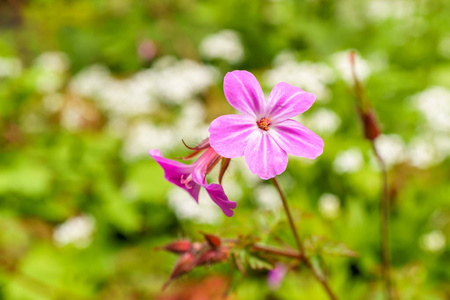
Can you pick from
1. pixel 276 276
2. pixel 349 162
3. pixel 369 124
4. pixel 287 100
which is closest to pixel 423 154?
pixel 349 162

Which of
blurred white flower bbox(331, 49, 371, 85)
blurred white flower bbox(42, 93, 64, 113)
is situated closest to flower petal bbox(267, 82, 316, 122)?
blurred white flower bbox(331, 49, 371, 85)

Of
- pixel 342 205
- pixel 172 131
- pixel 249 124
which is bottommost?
pixel 249 124

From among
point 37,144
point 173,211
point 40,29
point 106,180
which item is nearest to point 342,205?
point 173,211

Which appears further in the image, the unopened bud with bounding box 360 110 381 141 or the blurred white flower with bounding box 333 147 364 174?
the blurred white flower with bounding box 333 147 364 174

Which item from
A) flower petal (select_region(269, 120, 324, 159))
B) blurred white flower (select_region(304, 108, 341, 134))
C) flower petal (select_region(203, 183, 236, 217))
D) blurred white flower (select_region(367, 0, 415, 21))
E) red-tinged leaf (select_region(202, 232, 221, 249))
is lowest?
red-tinged leaf (select_region(202, 232, 221, 249))

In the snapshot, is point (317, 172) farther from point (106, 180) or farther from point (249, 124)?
point (249, 124)

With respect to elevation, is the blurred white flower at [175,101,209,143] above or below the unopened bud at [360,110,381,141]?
above

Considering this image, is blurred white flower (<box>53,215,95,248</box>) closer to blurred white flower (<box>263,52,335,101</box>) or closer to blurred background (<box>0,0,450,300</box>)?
blurred background (<box>0,0,450,300</box>)
